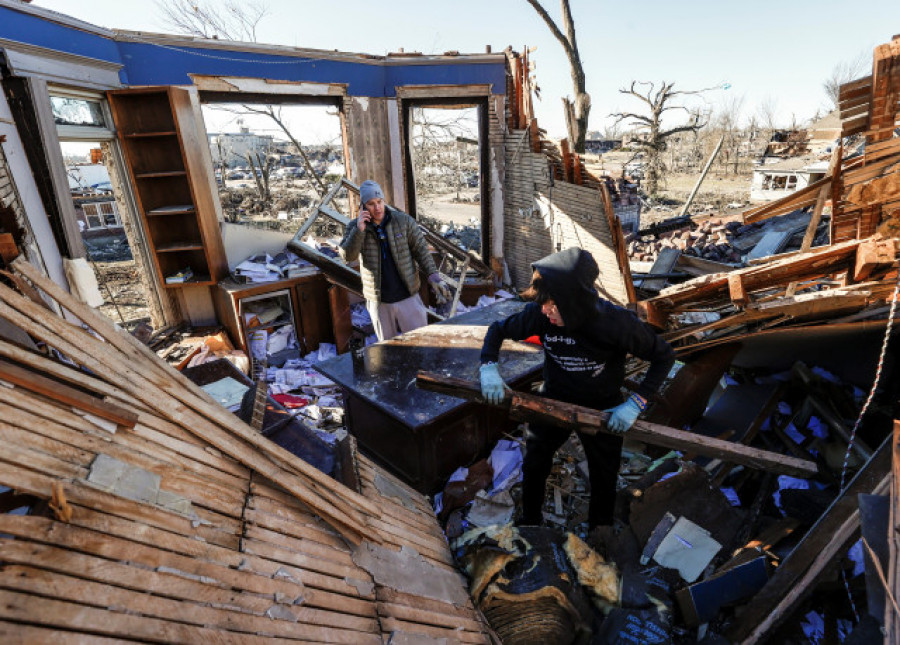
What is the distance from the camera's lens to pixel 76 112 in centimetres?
538

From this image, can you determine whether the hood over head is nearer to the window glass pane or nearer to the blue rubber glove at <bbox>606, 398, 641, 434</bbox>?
the blue rubber glove at <bbox>606, 398, 641, 434</bbox>

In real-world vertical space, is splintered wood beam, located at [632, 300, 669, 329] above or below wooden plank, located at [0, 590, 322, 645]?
below

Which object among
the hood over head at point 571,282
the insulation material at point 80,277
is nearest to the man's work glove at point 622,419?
the hood over head at point 571,282

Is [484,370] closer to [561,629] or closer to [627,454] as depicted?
[561,629]

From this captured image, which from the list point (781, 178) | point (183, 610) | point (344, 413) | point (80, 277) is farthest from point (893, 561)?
point (781, 178)

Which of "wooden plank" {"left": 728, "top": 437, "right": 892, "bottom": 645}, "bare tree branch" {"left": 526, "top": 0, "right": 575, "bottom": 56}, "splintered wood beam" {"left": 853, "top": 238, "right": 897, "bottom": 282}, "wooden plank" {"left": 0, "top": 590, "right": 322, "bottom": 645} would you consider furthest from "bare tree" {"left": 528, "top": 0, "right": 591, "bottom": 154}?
"wooden plank" {"left": 0, "top": 590, "right": 322, "bottom": 645}

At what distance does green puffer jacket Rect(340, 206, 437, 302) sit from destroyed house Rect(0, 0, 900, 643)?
0.71 meters

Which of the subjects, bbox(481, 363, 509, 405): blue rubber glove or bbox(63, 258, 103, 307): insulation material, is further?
bbox(63, 258, 103, 307): insulation material

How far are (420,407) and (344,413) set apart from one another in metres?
1.10

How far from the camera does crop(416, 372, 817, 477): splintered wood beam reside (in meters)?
2.65

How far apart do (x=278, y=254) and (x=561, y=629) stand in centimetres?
671

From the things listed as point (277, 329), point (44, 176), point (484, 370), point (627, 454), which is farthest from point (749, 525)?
point (44, 176)

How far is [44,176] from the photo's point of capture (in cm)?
448

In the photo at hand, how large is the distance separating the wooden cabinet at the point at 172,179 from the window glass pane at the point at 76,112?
0.69 feet
